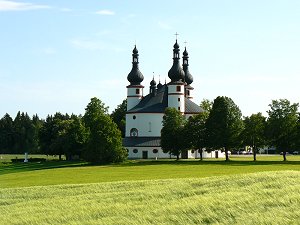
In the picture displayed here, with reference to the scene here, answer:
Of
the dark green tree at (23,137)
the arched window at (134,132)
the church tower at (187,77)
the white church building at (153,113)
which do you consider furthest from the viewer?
the dark green tree at (23,137)

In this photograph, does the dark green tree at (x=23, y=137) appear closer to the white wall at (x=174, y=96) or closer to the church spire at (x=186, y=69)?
the church spire at (x=186, y=69)

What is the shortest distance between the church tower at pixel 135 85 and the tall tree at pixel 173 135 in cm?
2475

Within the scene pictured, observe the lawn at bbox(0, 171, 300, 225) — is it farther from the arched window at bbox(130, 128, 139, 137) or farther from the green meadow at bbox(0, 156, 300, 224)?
the arched window at bbox(130, 128, 139, 137)

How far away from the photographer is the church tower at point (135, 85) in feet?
396

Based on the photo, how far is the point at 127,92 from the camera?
398ft

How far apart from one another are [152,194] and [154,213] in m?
4.28

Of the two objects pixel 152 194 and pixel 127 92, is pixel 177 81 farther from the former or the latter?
pixel 152 194

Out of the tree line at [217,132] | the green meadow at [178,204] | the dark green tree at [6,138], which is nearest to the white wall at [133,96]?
the tree line at [217,132]

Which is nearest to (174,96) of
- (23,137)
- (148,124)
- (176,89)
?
(176,89)

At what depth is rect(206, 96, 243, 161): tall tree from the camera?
88.1 m

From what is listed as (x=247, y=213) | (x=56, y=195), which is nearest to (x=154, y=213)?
(x=247, y=213)

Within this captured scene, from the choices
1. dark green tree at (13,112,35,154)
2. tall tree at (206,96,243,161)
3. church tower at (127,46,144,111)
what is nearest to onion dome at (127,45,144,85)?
church tower at (127,46,144,111)

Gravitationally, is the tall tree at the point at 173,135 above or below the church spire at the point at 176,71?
below

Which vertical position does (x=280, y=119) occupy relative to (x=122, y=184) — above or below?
above
